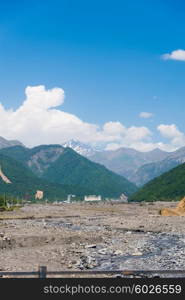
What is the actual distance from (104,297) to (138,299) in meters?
1.18

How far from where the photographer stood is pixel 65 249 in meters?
48.6

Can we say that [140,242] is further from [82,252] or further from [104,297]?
[104,297]

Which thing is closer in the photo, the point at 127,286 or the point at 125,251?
the point at 127,286

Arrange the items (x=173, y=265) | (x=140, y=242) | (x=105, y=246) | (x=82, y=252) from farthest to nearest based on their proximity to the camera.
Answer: (x=140, y=242), (x=105, y=246), (x=82, y=252), (x=173, y=265)

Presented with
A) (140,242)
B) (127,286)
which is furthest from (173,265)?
(127,286)

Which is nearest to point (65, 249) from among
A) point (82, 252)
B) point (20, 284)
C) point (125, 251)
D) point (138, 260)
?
point (82, 252)

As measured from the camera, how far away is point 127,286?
16109 mm

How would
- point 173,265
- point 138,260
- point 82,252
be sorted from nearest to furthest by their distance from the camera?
point 173,265 < point 138,260 < point 82,252

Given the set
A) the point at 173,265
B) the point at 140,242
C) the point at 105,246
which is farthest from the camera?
the point at 140,242

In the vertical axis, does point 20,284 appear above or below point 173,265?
above

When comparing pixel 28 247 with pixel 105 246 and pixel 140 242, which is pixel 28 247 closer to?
pixel 105 246

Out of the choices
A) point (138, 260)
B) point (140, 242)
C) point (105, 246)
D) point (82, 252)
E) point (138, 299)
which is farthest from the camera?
point (140, 242)

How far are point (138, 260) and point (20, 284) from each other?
25699mm

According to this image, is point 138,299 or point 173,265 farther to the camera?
point 173,265
